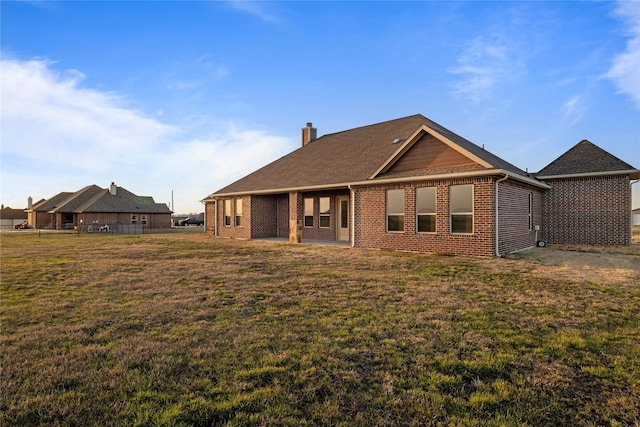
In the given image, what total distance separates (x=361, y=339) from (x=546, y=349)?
7.13 feet

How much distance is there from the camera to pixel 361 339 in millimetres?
4109

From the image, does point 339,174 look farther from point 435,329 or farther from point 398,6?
point 435,329

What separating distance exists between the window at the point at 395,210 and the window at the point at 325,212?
17.3 ft

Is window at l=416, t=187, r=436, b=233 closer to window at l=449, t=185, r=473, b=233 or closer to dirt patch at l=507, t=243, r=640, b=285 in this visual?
window at l=449, t=185, r=473, b=233

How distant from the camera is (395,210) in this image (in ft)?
45.0

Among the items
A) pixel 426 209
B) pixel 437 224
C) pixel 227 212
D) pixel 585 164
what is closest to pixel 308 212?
pixel 227 212

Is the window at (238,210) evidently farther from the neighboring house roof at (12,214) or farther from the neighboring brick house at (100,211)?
the neighboring house roof at (12,214)

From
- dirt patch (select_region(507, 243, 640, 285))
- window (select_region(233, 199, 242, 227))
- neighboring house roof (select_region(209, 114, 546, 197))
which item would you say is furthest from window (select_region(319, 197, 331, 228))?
dirt patch (select_region(507, 243, 640, 285))

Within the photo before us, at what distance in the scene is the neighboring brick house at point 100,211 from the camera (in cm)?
4072

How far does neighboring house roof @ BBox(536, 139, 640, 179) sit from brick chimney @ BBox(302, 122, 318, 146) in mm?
15074

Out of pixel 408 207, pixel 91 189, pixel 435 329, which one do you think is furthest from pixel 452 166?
pixel 91 189

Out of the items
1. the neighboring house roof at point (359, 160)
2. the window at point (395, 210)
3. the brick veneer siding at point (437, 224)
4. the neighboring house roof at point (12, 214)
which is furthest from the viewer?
the neighboring house roof at point (12, 214)

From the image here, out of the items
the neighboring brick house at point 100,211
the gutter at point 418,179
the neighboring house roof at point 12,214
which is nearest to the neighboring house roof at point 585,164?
the gutter at point 418,179

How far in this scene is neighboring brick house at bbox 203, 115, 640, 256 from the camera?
11820 mm
